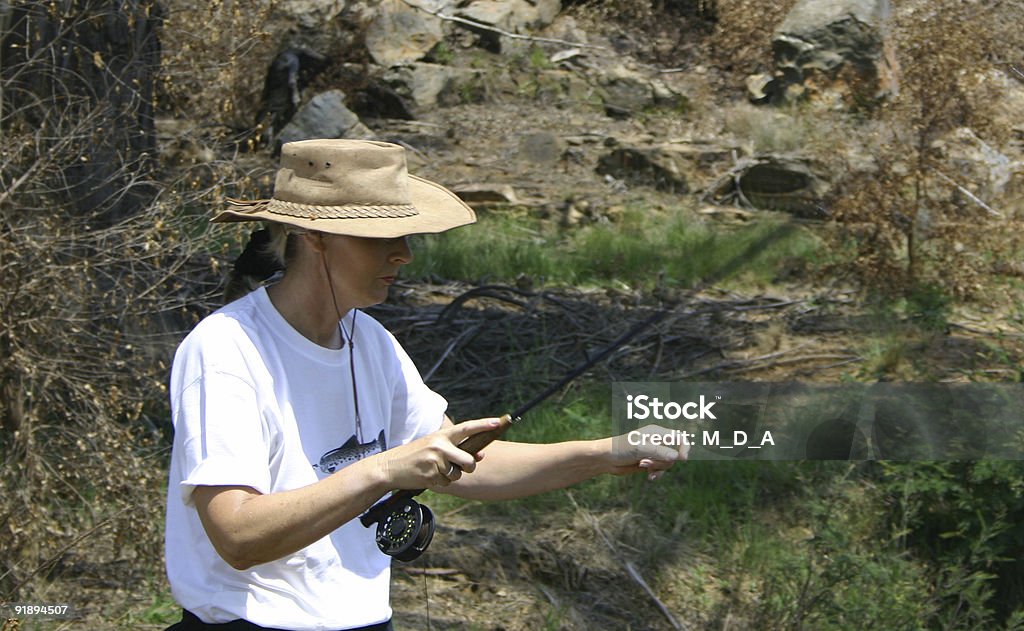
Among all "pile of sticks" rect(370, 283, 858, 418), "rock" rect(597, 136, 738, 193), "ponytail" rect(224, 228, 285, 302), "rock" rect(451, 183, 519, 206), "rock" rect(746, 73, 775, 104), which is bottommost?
"pile of sticks" rect(370, 283, 858, 418)

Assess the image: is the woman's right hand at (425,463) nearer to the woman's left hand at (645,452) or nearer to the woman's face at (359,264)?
the woman's face at (359,264)

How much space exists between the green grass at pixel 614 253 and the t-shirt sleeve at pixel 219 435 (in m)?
5.13

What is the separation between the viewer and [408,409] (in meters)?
2.78

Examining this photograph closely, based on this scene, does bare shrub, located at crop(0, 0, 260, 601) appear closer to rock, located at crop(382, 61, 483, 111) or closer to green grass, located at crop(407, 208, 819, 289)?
green grass, located at crop(407, 208, 819, 289)

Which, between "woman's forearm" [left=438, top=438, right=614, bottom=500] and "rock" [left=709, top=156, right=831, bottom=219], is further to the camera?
"rock" [left=709, top=156, right=831, bottom=219]

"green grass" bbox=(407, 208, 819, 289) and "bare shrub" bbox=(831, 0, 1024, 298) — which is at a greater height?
"bare shrub" bbox=(831, 0, 1024, 298)

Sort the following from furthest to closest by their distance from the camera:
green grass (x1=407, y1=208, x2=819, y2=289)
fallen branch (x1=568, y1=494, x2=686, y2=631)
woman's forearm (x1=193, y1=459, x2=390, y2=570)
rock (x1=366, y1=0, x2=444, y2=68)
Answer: rock (x1=366, y1=0, x2=444, y2=68) < green grass (x1=407, y1=208, x2=819, y2=289) < fallen branch (x1=568, y1=494, x2=686, y2=631) < woman's forearm (x1=193, y1=459, x2=390, y2=570)

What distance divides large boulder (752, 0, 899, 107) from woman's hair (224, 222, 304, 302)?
670 cm

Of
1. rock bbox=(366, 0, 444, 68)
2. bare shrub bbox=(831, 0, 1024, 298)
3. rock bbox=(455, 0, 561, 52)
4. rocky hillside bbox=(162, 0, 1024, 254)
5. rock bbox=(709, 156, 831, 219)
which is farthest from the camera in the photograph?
rock bbox=(455, 0, 561, 52)

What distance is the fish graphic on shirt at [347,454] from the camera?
2473 millimetres

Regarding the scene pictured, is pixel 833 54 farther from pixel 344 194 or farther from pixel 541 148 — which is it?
pixel 344 194

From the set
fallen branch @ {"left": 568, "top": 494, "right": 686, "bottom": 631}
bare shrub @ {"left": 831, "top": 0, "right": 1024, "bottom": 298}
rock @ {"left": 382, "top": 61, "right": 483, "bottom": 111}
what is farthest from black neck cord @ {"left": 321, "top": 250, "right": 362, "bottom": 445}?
rock @ {"left": 382, "top": 61, "right": 483, "bottom": 111}

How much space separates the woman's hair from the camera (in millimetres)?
2604

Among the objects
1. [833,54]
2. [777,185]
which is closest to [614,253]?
[777,185]
